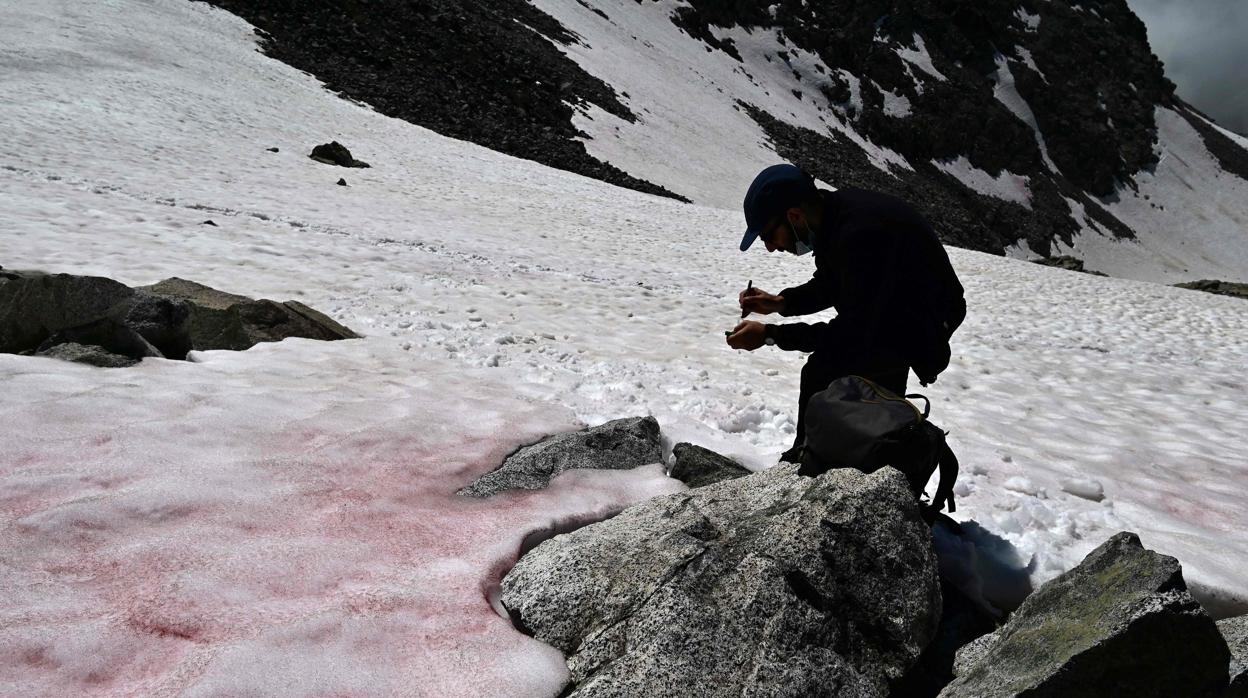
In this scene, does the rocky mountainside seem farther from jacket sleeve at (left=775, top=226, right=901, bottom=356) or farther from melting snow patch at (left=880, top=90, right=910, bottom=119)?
jacket sleeve at (left=775, top=226, right=901, bottom=356)

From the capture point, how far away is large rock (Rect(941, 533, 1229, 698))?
228 cm

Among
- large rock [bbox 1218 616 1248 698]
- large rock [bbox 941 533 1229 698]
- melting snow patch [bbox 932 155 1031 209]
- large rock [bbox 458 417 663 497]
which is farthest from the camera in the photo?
melting snow patch [bbox 932 155 1031 209]

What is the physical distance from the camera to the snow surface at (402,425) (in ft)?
8.71

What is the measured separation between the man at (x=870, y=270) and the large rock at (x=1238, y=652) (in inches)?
57.0

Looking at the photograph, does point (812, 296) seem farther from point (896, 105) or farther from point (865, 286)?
point (896, 105)

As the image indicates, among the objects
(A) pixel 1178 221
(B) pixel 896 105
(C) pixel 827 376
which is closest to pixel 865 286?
(C) pixel 827 376

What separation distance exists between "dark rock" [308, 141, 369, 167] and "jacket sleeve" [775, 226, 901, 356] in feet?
66.7

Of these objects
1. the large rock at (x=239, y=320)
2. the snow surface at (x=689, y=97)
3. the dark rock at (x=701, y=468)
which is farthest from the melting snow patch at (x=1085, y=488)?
the snow surface at (x=689, y=97)

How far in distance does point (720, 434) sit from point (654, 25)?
67.1 meters

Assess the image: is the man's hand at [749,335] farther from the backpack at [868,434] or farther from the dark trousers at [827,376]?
the backpack at [868,434]

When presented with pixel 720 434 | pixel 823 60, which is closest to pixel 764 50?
pixel 823 60

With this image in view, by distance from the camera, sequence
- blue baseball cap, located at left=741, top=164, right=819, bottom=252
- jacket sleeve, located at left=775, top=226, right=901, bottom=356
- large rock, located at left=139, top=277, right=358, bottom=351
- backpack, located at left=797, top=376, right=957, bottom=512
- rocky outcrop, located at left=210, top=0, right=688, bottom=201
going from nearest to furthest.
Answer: backpack, located at left=797, top=376, right=957, bottom=512
jacket sleeve, located at left=775, top=226, right=901, bottom=356
blue baseball cap, located at left=741, top=164, right=819, bottom=252
large rock, located at left=139, top=277, right=358, bottom=351
rocky outcrop, located at left=210, top=0, right=688, bottom=201

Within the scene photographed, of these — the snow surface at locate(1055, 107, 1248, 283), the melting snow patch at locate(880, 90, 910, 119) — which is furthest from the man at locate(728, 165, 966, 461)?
the melting snow patch at locate(880, 90, 910, 119)

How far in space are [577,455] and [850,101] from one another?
7738 cm
